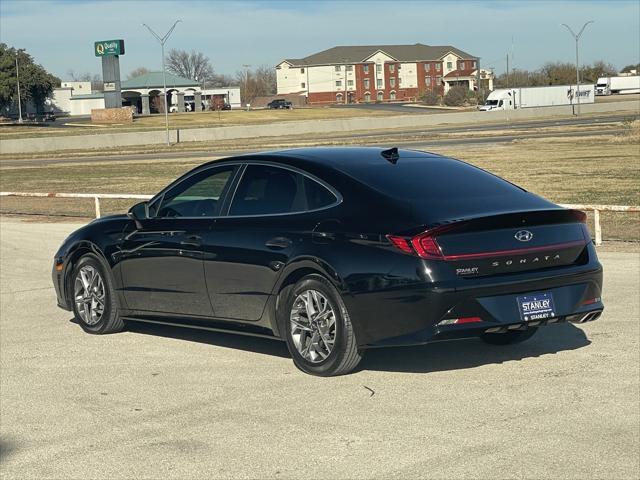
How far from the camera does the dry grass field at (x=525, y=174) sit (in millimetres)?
24734

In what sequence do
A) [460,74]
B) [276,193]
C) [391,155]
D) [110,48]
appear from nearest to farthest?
[276,193], [391,155], [110,48], [460,74]

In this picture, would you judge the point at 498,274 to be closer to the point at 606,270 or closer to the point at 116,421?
the point at 116,421

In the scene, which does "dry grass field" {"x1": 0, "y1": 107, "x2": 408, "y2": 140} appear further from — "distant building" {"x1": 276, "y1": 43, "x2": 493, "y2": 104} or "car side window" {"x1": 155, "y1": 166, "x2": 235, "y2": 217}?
"car side window" {"x1": 155, "y1": 166, "x2": 235, "y2": 217}

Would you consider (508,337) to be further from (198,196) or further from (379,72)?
(379,72)

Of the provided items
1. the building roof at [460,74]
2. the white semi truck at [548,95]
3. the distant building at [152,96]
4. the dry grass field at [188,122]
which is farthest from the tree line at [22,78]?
the building roof at [460,74]

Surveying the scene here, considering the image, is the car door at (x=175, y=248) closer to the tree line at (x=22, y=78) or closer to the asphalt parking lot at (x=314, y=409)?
the asphalt parking lot at (x=314, y=409)

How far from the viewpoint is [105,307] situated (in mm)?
9641

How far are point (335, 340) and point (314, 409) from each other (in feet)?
2.56

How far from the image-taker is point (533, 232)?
7.41 m

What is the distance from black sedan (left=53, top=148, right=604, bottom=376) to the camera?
7.12 meters

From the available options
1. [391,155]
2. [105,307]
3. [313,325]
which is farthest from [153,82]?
[313,325]

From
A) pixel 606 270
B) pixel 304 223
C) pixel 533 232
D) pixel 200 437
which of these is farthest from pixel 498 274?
pixel 606 270

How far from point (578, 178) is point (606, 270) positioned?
17.6 metres

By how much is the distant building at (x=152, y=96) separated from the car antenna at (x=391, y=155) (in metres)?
131
